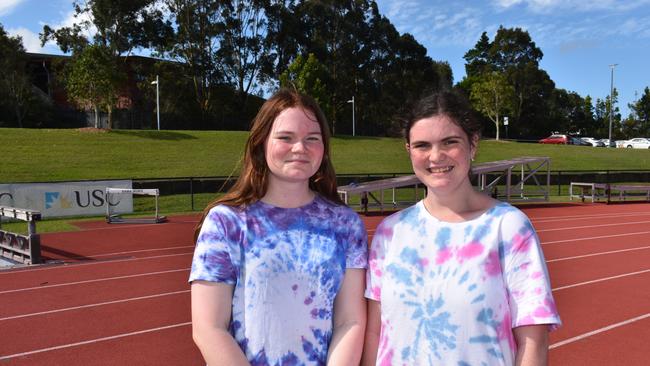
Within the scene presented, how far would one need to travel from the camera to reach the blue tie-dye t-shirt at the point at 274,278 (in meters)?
1.68

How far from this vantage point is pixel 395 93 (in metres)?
51.2

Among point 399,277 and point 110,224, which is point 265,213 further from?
point 110,224

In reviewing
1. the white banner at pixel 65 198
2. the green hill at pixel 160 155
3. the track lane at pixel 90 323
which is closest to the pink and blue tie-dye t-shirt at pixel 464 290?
the track lane at pixel 90 323

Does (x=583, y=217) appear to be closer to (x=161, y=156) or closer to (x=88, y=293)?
(x=88, y=293)

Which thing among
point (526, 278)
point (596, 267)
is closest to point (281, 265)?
point (526, 278)

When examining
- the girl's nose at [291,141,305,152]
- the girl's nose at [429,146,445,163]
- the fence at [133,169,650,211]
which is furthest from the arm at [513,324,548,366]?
the fence at [133,169,650,211]

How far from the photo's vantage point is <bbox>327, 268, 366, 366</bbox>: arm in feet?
5.68

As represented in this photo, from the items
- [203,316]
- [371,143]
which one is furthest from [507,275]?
[371,143]

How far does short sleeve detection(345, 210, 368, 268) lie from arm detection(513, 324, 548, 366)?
1.80 feet

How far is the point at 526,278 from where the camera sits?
1.57 m

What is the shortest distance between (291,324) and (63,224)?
46.4 ft

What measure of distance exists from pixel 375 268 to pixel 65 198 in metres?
14.8

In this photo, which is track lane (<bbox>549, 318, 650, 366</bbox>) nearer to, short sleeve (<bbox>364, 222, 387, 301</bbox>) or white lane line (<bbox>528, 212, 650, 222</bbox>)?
short sleeve (<bbox>364, 222, 387, 301</bbox>)

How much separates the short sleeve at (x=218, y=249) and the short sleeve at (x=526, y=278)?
871 millimetres
